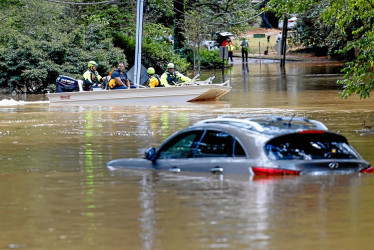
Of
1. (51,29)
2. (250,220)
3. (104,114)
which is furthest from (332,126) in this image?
(51,29)

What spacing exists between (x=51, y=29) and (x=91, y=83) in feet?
34.8

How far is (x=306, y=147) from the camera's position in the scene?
34.9ft

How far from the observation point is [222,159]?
1105cm

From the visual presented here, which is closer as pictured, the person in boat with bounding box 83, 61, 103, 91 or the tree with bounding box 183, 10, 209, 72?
the person in boat with bounding box 83, 61, 103, 91

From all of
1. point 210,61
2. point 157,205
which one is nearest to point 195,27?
point 210,61

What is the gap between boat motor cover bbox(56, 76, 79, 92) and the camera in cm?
3219

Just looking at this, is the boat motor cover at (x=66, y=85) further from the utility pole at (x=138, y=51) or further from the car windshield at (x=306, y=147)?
the car windshield at (x=306, y=147)

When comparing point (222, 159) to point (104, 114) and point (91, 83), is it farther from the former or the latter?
point (91, 83)

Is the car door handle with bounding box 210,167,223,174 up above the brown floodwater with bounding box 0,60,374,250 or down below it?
above

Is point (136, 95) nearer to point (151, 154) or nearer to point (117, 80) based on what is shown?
point (117, 80)

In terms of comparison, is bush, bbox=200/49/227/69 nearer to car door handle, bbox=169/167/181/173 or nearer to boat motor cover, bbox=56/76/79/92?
boat motor cover, bbox=56/76/79/92

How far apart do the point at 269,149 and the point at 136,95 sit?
2150 centimetres

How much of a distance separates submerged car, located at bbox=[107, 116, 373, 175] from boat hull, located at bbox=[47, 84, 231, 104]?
20250 mm

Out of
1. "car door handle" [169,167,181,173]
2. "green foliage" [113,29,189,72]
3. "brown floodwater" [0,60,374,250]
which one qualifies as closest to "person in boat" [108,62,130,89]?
"brown floodwater" [0,60,374,250]
